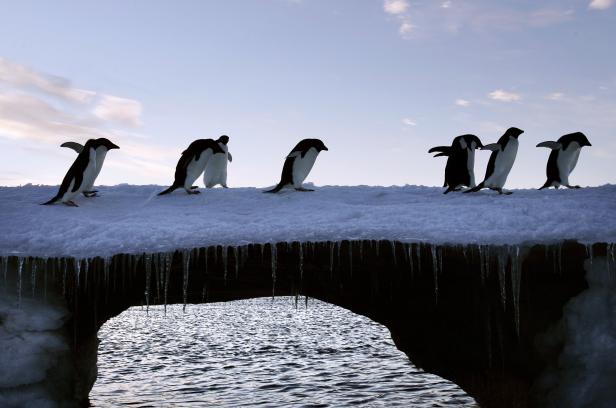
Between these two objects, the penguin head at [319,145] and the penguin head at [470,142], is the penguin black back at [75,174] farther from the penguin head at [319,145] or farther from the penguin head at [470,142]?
the penguin head at [470,142]

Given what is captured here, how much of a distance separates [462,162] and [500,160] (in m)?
0.71

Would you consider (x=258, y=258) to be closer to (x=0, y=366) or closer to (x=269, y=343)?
(x=0, y=366)

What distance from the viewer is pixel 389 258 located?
28.5 feet

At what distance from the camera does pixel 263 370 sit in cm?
1622

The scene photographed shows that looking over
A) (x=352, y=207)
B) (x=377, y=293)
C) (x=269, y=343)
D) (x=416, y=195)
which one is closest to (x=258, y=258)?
(x=352, y=207)

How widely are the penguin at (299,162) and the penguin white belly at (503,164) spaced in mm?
2847

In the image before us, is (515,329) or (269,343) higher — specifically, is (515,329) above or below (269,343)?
above

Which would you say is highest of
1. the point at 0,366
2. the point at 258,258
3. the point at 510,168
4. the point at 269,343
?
the point at 510,168

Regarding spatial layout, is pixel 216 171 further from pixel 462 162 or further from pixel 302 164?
pixel 462 162

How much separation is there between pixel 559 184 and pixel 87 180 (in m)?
8.15

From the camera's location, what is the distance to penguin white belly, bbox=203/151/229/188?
37.7ft

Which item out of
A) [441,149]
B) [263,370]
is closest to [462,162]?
[441,149]

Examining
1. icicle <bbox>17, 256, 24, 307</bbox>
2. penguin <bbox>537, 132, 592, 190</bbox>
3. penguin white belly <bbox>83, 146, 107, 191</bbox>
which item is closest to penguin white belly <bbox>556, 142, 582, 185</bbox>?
penguin <bbox>537, 132, 592, 190</bbox>

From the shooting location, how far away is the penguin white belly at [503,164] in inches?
408
